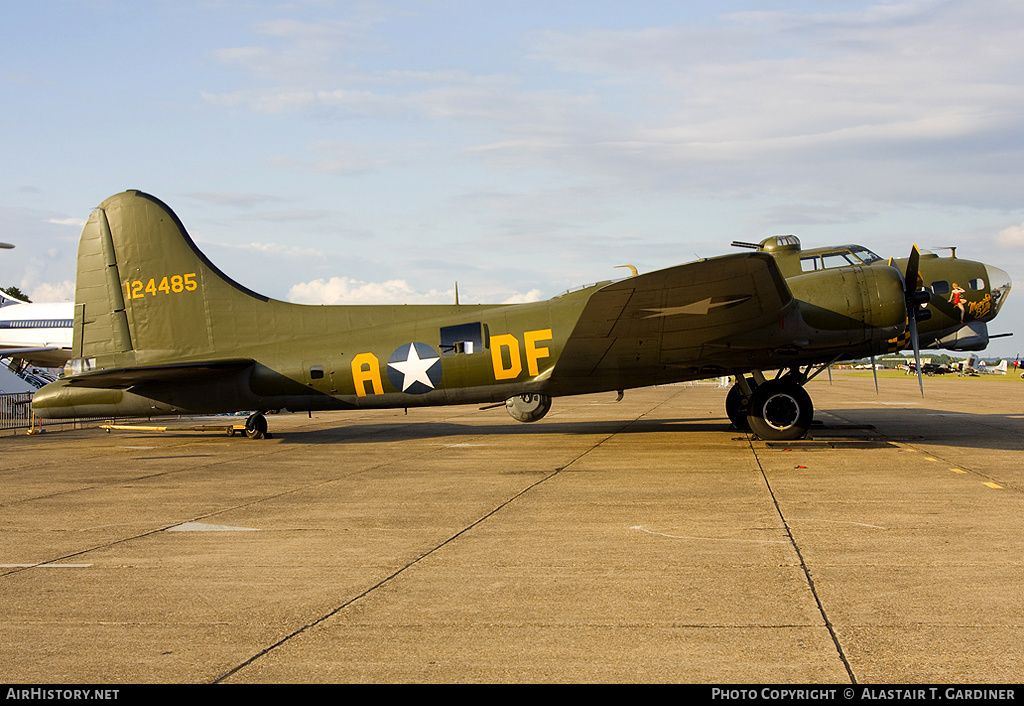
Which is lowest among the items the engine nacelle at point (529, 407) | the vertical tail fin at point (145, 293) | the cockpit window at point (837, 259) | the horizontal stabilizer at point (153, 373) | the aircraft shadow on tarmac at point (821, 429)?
the aircraft shadow on tarmac at point (821, 429)

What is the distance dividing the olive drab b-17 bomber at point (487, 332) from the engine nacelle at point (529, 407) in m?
0.09

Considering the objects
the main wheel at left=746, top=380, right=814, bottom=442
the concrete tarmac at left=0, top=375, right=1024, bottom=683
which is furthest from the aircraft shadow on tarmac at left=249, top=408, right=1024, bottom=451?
the concrete tarmac at left=0, top=375, right=1024, bottom=683

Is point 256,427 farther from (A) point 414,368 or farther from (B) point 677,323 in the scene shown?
(B) point 677,323

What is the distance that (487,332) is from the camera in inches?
739

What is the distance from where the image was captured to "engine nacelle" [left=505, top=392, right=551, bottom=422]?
22500 mm

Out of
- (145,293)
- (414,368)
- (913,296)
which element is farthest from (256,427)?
(913,296)

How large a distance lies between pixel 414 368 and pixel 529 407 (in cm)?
490

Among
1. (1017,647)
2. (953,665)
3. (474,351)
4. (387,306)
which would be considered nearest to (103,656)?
(953,665)

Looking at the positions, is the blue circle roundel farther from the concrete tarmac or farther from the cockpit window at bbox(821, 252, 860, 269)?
the cockpit window at bbox(821, 252, 860, 269)

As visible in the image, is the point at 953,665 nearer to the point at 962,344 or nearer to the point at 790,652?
the point at 790,652

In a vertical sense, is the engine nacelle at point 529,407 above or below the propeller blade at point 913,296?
below

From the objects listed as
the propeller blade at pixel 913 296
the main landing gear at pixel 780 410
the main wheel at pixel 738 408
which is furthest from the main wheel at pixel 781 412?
the main wheel at pixel 738 408

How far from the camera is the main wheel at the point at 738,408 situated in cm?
2089

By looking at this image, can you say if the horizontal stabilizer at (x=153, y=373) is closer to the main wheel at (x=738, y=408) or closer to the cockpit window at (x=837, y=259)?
the main wheel at (x=738, y=408)
